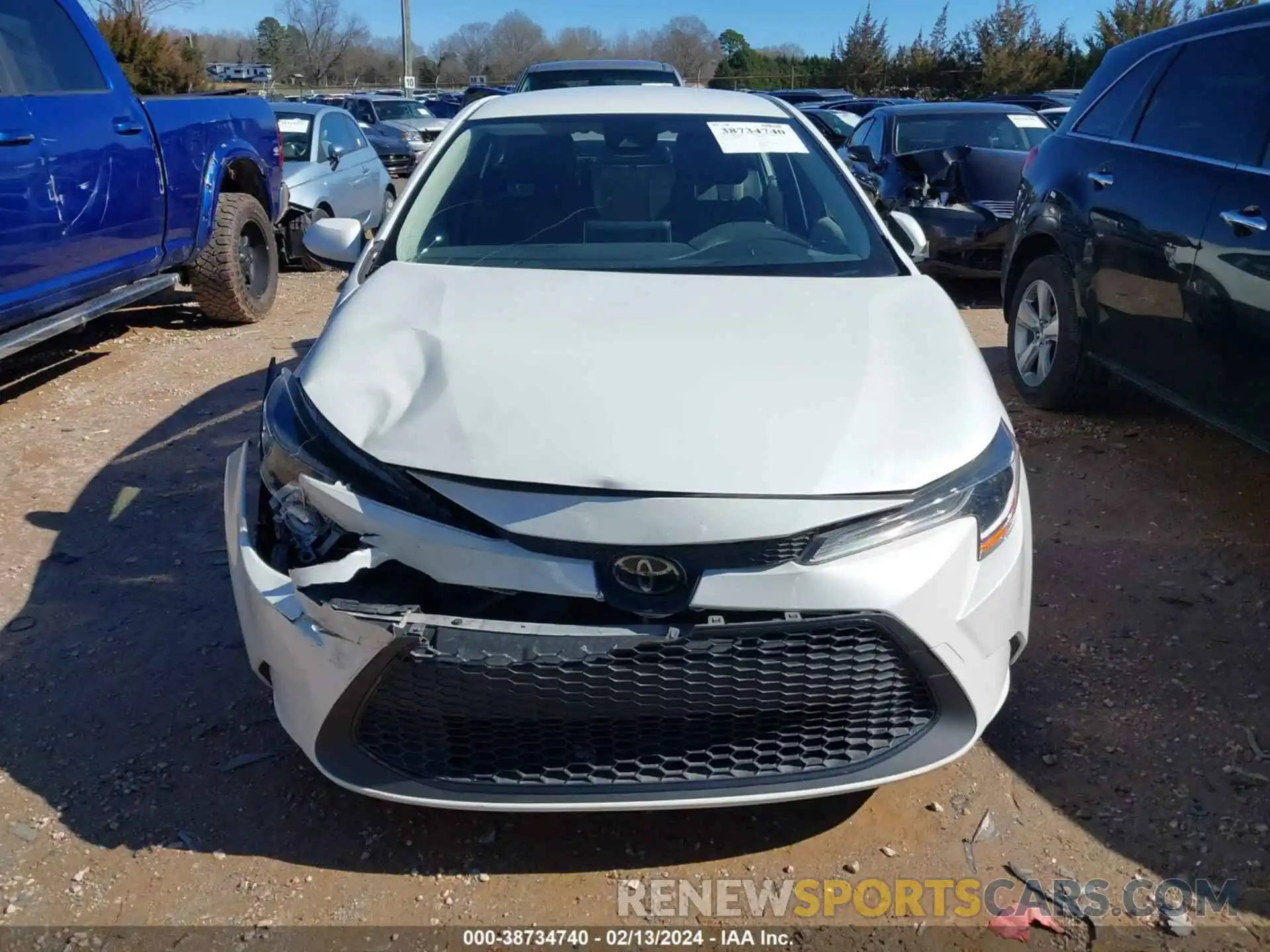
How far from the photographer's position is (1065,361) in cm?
492

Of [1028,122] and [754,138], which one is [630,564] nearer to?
[754,138]

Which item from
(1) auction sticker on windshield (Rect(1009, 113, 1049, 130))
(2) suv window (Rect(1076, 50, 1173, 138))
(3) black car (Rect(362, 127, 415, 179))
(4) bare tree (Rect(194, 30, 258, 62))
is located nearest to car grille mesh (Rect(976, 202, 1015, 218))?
(1) auction sticker on windshield (Rect(1009, 113, 1049, 130))

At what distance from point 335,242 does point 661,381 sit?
1816 millimetres

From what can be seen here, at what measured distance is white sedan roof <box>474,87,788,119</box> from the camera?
3.89 m

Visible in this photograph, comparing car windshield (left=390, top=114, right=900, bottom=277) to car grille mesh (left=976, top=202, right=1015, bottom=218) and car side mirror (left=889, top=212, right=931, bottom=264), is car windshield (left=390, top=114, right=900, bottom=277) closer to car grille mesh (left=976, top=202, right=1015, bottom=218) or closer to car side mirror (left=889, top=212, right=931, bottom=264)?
car side mirror (left=889, top=212, right=931, bottom=264)

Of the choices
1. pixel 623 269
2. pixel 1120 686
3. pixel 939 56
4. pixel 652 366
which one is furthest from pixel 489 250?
pixel 939 56

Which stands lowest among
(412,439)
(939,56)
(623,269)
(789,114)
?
(412,439)

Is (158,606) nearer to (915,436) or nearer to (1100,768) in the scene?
(915,436)

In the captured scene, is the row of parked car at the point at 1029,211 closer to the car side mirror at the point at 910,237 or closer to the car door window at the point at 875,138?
the car side mirror at the point at 910,237

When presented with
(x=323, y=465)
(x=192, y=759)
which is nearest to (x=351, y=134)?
(x=192, y=759)

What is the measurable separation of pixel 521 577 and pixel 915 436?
90cm

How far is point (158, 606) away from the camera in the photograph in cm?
347

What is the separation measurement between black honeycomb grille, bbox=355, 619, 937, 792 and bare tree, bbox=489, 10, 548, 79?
81.0 meters

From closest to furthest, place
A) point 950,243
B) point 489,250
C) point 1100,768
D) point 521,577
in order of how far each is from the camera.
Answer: point 521,577 < point 1100,768 < point 489,250 < point 950,243
